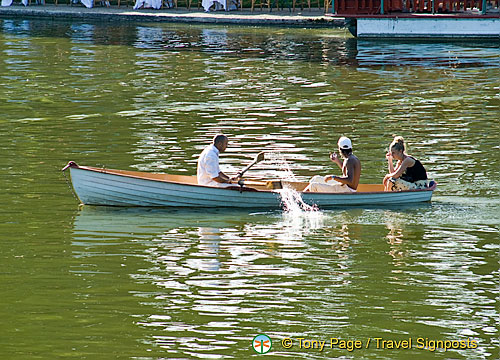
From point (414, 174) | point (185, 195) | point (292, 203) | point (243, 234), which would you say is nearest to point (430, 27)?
point (414, 174)

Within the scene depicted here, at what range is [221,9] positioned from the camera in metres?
46.9

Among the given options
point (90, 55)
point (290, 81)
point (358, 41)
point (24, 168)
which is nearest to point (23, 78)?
point (90, 55)

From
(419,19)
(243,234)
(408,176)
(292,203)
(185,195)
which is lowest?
(243,234)

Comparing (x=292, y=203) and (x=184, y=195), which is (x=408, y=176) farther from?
(x=184, y=195)

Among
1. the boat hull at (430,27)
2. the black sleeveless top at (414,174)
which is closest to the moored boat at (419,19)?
the boat hull at (430,27)

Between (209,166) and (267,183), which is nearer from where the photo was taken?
(209,166)

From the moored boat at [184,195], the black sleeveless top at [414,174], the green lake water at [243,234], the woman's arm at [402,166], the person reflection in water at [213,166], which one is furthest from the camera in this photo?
the black sleeveless top at [414,174]

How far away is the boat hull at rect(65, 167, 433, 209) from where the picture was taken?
1473 cm

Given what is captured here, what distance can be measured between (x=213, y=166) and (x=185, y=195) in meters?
0.66

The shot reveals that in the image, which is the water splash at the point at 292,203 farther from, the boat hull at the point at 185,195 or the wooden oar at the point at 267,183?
the wooden oar at the point at 267,183

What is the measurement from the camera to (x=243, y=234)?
539 inches

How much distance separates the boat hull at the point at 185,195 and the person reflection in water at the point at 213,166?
7.2 inches

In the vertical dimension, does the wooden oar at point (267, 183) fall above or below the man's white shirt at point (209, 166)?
below

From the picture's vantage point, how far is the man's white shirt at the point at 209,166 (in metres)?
14.5
